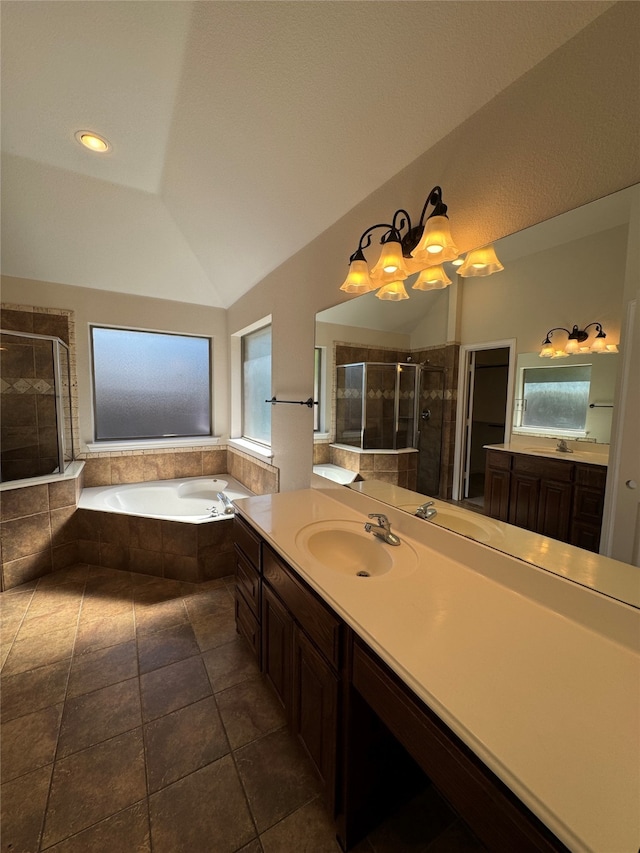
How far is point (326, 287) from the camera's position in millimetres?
1936

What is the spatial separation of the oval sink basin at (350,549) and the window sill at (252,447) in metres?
1.34

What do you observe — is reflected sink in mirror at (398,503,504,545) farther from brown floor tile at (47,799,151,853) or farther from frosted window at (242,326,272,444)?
frosted window at (242,326,272,444)

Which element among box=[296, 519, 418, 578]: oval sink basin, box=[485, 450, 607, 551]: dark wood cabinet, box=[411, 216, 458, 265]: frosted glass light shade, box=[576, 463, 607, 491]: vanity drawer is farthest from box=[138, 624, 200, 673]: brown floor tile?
box=[411, 216, 458, 265]: frosted glass light shade

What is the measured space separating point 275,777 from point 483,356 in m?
1.74

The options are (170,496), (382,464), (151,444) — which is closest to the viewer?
(382,464)

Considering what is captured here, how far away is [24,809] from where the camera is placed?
3.72 ft

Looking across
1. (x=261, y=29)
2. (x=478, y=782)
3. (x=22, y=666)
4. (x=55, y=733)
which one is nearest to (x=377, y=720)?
(x=478, y=782)

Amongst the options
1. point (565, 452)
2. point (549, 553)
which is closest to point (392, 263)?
point (565, 452)

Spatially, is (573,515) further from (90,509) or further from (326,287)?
(90,509)

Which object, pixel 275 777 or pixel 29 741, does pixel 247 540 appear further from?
pixel 29 741

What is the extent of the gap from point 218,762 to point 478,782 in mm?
1174

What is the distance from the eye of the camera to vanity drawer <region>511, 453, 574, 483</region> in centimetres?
97

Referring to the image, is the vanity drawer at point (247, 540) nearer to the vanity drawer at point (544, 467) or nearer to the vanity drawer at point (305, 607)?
the vanity drawer at point (305, 607)

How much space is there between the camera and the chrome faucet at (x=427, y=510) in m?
1.37
